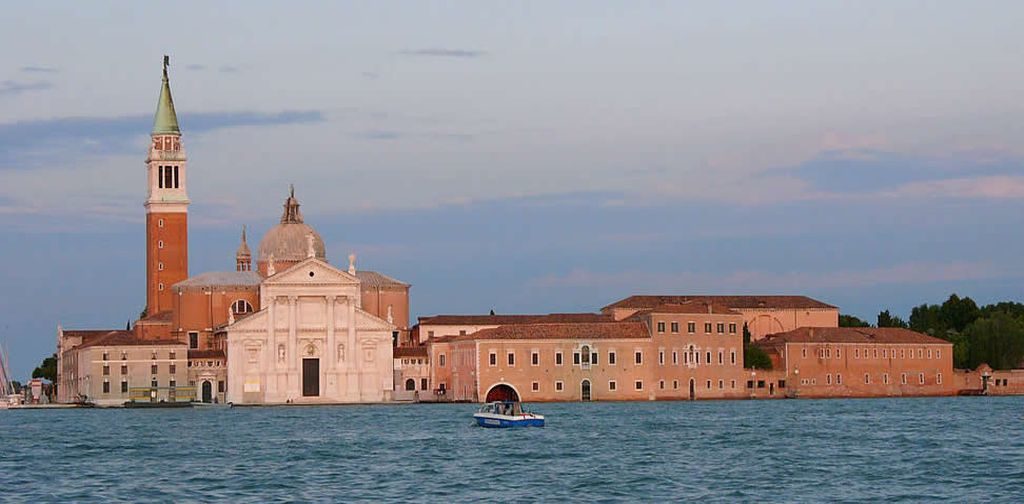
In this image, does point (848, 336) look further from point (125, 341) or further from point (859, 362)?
point (125, 341)

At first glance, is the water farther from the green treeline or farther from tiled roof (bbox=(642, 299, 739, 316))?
the green treeline

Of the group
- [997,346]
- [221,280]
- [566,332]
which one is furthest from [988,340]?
[221,280]

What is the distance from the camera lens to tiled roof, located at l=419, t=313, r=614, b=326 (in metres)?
93.6

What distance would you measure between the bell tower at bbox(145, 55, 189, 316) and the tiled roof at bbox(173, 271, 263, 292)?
4.64 meters

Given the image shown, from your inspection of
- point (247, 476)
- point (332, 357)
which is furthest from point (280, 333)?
point (247, 476)

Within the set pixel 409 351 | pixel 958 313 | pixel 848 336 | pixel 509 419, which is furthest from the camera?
pixel 958 313

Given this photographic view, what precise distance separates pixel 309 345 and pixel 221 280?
798 cm

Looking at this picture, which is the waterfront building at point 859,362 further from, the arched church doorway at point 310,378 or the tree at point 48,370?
the tree at point 48,370

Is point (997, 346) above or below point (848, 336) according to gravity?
below

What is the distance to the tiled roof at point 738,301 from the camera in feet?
317

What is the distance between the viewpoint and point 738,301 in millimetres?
99062

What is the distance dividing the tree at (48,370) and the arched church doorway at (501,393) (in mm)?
39669

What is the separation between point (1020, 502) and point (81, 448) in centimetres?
2488

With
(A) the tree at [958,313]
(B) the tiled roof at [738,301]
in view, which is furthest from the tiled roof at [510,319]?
(A) the tree at [958,313]
